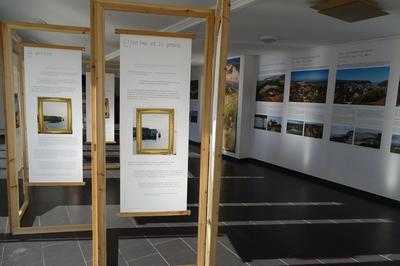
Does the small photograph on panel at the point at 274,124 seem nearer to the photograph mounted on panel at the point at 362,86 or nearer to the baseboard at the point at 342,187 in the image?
the baseboard at the point at 342,187

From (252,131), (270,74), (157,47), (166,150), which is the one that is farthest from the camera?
(252,131)

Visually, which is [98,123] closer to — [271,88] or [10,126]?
[10,126]

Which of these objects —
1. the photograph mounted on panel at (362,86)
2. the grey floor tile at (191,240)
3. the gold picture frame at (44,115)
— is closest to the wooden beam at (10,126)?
the gold picture frame at (44,115)

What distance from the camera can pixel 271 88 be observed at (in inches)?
289

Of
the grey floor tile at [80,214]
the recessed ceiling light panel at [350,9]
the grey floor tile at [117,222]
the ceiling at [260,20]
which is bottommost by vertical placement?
the grey floor tile at [117,222]

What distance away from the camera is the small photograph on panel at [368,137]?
5167 mm

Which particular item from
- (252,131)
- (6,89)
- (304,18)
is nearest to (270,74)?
(252,131)

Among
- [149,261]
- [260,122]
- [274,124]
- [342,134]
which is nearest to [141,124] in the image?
[149,261]

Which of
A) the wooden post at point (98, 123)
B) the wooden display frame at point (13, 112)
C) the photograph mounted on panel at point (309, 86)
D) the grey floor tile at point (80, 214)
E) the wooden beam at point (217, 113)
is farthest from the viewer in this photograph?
the photograph mounted on panel at point (309, 86)

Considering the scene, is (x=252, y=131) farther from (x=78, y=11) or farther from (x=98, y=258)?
(x=98, y=258)

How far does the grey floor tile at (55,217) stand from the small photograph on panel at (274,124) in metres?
5.03

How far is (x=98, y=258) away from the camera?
240cm

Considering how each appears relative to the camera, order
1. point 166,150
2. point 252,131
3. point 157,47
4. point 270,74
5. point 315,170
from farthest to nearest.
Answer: point 252,131 < point 270,74 < point 315,170 < point 166,150 < point 157,47

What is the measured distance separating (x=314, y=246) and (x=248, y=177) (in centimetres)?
304
